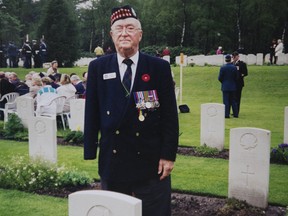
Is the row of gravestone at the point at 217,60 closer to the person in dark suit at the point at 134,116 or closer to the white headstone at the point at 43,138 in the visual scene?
the white headstone at the point at 43,138

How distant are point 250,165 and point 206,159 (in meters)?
2.98

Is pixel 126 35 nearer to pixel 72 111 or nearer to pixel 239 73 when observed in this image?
pixel 72 111

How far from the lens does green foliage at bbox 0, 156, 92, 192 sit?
23.3 ft

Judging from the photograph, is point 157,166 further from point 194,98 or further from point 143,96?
point 194,98

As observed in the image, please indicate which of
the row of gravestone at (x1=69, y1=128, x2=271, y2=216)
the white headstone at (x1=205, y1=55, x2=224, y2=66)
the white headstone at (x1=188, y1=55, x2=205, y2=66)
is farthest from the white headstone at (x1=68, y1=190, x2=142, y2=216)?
the white headstone at (x1=188, y1=55, x2=205, y2=66)

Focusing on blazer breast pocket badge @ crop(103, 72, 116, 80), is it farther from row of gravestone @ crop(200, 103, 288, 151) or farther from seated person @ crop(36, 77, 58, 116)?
seated person @ crop(36, 77, 58, 116)

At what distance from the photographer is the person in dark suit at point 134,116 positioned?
142 inches

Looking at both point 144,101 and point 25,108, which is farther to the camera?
point 25,108

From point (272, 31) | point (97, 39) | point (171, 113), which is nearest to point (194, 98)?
point (171, 113)

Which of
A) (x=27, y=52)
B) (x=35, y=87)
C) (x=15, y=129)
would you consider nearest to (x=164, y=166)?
(x=15, y=129)

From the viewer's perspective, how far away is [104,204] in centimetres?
275

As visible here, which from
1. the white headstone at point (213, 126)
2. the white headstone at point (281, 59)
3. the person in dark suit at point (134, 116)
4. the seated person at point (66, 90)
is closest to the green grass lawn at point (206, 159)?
the white headstone at point (213, 126)

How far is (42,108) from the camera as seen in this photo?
12.1m

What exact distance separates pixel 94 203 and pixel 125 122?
97 cm
